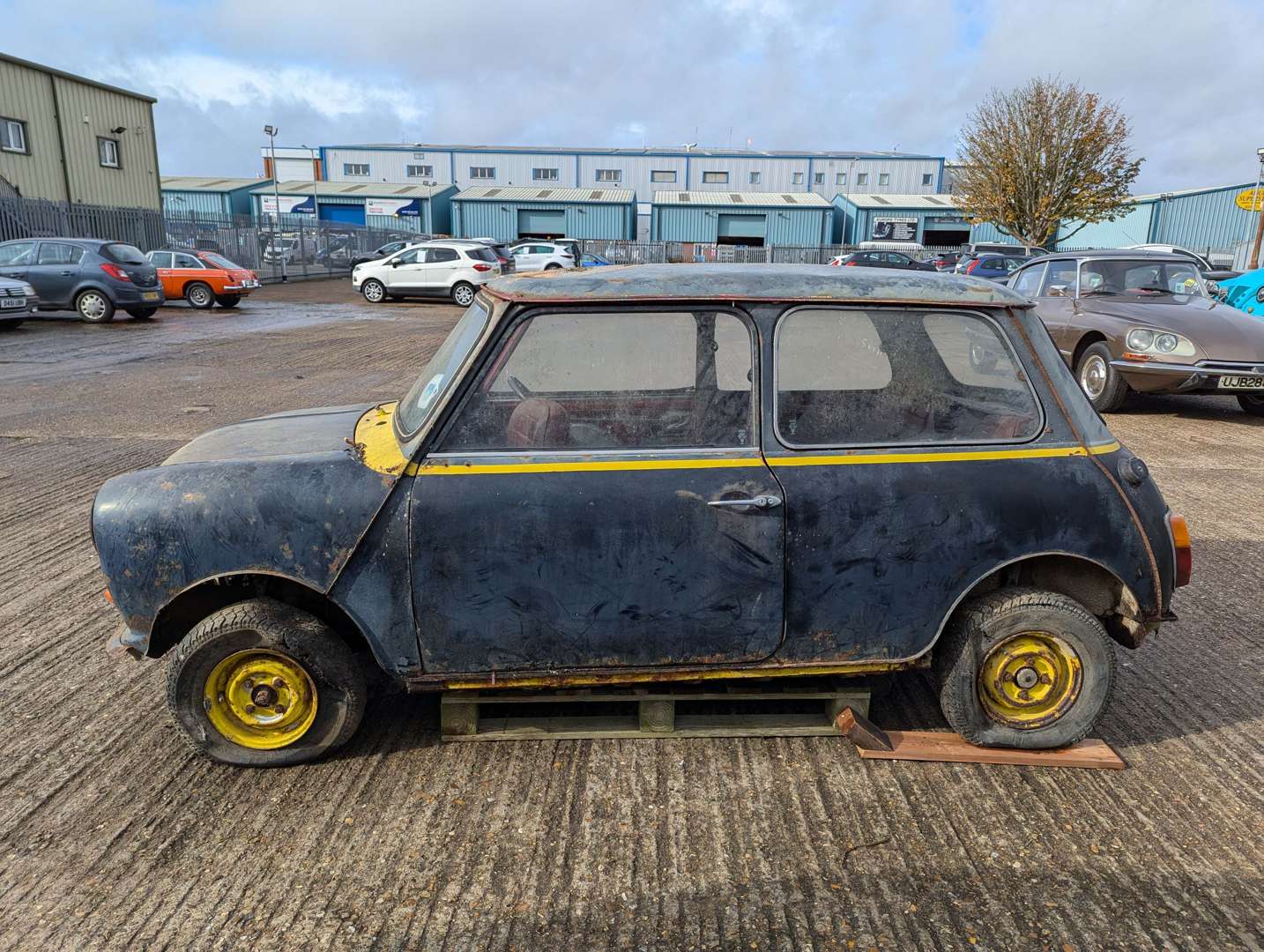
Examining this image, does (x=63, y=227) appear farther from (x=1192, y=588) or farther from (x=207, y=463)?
(x=1192, y=588)

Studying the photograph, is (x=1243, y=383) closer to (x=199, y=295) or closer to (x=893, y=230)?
(x=199, y=295)

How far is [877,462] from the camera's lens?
292 centimetres

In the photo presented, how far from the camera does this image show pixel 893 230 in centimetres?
5016

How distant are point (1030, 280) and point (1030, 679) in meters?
8.67


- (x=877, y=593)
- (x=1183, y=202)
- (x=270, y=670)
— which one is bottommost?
(x=270, y=670)

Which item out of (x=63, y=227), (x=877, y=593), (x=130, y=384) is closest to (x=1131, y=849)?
(x=877, y=593)

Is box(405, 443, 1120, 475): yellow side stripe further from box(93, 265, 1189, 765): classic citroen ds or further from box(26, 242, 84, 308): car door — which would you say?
box(26, 242, 84, 308): car door

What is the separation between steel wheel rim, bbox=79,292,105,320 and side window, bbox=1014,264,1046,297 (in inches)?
650

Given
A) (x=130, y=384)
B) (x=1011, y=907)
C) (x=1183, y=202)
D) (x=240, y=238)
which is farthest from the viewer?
(x=1183, y=202)

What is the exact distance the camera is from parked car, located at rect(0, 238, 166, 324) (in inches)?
671

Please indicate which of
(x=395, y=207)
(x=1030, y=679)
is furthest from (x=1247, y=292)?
(x=395, y=207)

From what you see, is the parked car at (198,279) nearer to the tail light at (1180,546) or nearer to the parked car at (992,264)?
the parked car at (992,264)

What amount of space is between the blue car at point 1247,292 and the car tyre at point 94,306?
62.6ft

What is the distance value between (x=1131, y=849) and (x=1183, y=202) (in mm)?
43637
